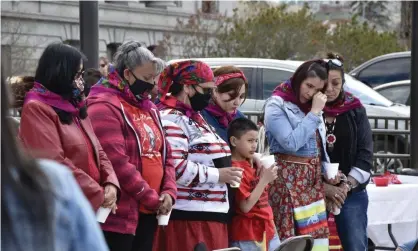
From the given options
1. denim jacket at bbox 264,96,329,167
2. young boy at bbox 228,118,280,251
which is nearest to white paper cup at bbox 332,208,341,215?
denim jacket at bbox 264,96,329,167

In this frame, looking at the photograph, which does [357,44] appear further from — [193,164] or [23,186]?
[23,186]

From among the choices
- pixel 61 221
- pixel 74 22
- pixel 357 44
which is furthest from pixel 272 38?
pixel 61 221

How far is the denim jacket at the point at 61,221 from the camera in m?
1.73

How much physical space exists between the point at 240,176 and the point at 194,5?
37.0m

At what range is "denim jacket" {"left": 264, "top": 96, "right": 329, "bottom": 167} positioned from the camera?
249 inches

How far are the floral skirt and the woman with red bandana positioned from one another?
78 cm

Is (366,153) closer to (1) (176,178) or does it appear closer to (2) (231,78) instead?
(2) (231,78)

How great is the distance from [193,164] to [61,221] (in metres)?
3.83

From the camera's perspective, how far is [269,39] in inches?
1373

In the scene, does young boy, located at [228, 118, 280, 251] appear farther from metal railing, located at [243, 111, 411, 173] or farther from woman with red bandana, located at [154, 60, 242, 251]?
metal railing, located at [243, 111, 411, 173]

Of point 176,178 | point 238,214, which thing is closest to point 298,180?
point 238,214

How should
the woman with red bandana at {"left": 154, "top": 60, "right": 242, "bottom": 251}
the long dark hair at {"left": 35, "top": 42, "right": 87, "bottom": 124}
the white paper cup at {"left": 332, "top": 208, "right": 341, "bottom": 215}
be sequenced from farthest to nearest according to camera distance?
the white paper cup at {"left": 332, "top": 208, "right": 341, "bottom": 215}, the woman with red bandana at {"left": 154, "top": 60, "right": 242, "bottom": 251}, the long dark hair at {"left": 35, "top": 42, "right": 87, "bottom": 124}

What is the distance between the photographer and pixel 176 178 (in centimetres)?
561

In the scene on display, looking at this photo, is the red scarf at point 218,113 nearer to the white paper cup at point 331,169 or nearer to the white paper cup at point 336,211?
the white paper cup at point 331,169
